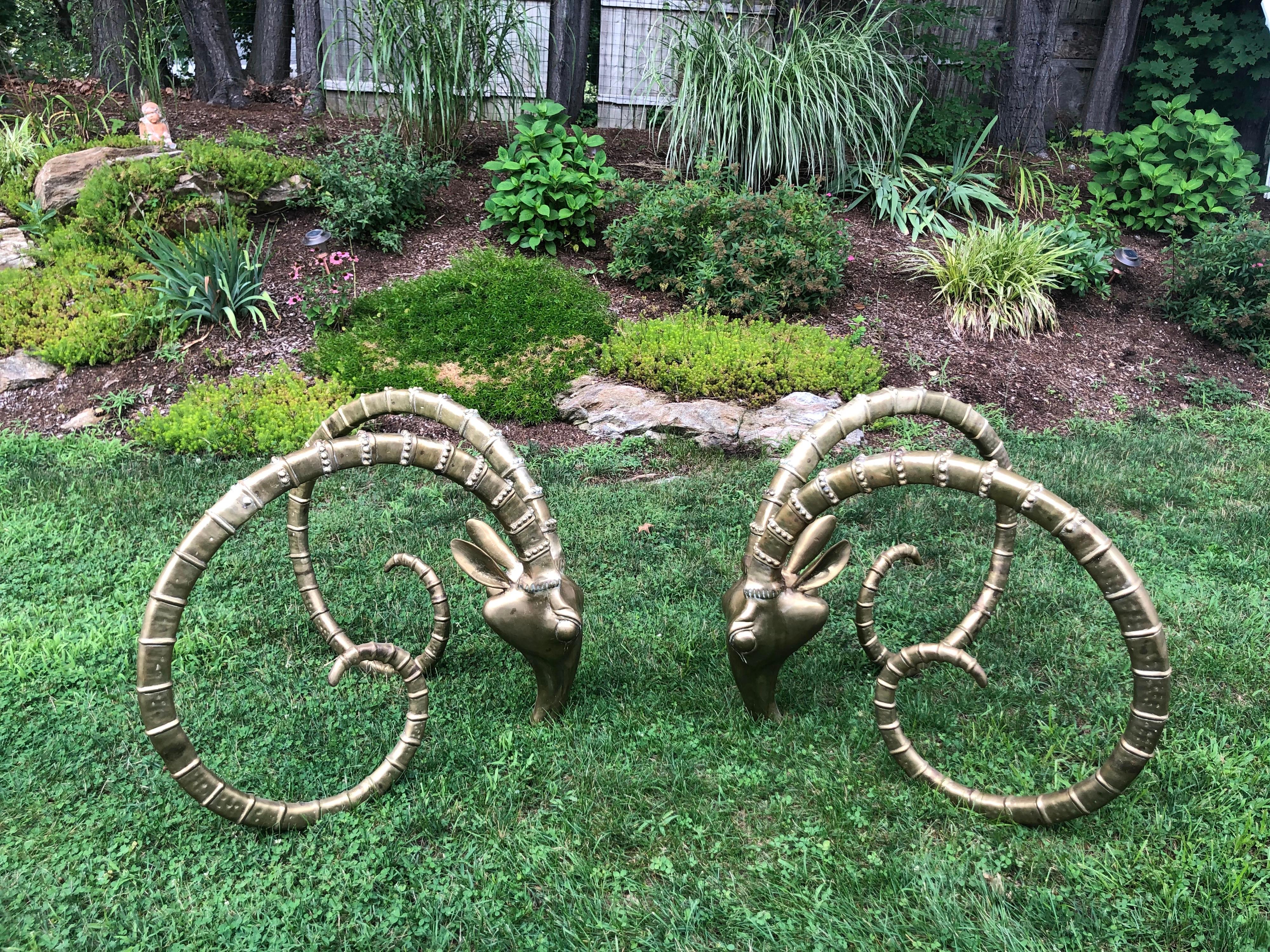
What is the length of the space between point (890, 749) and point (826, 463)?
255 centimetres

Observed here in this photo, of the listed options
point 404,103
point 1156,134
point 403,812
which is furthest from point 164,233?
point 1156,134

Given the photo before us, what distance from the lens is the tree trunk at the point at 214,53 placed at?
8.00 m

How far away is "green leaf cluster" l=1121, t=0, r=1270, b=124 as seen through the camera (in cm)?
744

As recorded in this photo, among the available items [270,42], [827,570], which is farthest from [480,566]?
[270,42]

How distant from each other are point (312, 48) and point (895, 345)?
6218mm

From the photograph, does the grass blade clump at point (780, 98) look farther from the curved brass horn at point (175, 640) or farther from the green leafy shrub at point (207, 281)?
the curved brass horn at point (175, 640)

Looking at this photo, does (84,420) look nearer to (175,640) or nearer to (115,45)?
(175,640)

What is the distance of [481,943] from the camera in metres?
2.02

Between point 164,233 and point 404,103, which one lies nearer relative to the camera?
point 164,233

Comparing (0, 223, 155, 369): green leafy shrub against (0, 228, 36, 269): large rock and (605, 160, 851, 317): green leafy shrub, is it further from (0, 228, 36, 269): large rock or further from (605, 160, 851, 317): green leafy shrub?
(605, 160, 851, 317): green leafy shrub

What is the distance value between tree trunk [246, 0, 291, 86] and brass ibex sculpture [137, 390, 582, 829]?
7.96 m

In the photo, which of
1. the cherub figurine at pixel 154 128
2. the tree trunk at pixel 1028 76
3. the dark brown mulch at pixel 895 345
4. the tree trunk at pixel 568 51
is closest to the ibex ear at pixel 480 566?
the dark brown mulch at pixel 895 345

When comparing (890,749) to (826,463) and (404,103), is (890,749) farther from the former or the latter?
(404,103)

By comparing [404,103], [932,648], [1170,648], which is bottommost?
[1170,648]
